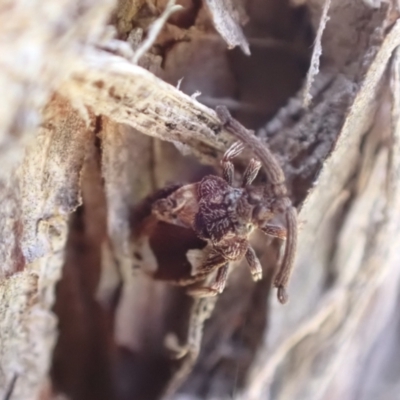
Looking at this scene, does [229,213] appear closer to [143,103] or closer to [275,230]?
→ [275,230]

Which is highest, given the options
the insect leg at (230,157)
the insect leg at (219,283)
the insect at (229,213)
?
the insect leg at (230,157)

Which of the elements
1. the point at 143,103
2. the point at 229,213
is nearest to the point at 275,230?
the point at 229,213

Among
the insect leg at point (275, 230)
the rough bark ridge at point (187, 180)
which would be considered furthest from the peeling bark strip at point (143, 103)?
the insect leg at point (275, 230)

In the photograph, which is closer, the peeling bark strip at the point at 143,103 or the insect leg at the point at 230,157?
the peeling bark strip at the point at 143,103

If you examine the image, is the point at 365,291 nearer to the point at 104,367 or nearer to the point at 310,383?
the point at 310,383

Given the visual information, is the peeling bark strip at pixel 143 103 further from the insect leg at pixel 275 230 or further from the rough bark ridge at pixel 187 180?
the insect leg at pixel 275 230

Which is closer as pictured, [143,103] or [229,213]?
[143,103]

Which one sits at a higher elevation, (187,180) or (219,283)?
(187,180)
